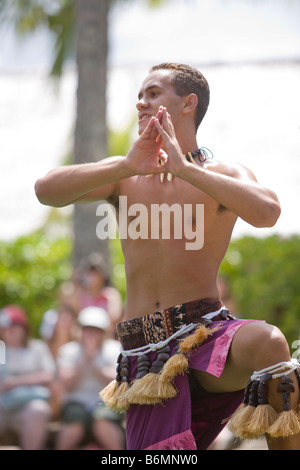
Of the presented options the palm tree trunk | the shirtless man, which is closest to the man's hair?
the shirtless man

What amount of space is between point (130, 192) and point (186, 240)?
411mm

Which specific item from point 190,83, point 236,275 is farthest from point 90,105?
point 190,83

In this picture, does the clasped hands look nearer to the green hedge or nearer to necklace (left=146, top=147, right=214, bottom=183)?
necklace (left=146, top=147, right=214, bottom=183)

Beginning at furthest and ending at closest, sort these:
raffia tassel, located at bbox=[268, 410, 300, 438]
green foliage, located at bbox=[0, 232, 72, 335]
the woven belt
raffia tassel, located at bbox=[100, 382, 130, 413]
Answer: green foliage, located at bbox=[0, 232, 72, 335]
raffia tassel, located at bbox=[100, 382, 130, 413]
the woven belt
raffia tassel, located at bbox=[268, 410, 300, 438]

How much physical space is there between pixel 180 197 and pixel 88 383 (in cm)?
329

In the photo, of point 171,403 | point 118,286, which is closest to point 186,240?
point 171,403

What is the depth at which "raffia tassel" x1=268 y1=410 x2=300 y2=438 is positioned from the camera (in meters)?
3.17

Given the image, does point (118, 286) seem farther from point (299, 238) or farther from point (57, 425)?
point (57, 425)

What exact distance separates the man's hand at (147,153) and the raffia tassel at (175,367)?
0.89m

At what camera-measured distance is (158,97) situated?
3.81 metres

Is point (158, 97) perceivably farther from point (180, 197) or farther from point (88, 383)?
point (88, 383)

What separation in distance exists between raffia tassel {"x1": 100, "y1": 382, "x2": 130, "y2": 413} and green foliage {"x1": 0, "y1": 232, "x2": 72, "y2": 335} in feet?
23.0

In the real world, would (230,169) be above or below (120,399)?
above

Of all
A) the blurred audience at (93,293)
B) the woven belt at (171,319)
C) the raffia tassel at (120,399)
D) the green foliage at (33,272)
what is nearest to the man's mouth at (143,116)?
the woven belt at (171,319)
